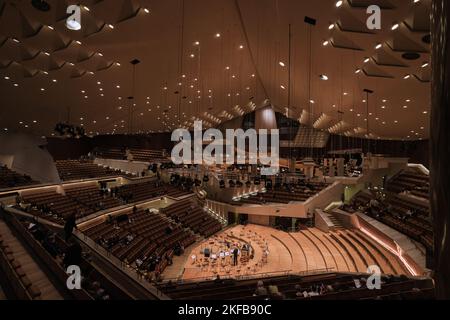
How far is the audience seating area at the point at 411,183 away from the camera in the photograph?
16.3m

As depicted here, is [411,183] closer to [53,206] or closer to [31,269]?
[53,206]

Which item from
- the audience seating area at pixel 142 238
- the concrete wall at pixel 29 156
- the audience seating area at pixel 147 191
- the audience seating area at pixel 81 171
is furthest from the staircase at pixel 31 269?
the concrete wall at pixel 29 156

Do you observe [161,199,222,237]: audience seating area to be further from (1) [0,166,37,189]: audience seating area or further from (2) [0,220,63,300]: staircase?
(2) [0,220,63,300]: staircase

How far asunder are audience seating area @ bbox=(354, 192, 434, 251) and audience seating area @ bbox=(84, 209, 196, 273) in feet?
30.1

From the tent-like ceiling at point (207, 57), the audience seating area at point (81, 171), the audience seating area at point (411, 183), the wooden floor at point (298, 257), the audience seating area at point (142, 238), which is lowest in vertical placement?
the wooden floor at point (298, 257)

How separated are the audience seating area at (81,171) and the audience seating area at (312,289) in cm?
1544

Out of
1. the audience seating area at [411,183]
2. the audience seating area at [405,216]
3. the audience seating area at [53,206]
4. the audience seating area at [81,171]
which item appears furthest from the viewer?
the audience seating area at [81,171]

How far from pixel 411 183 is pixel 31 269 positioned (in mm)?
19747

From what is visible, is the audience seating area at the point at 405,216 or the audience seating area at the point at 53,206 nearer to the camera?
the audience seating area at the point at 405,216

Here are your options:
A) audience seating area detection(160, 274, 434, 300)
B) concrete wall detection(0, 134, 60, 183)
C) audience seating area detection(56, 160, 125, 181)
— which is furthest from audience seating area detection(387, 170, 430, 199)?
concrete wall detection(0, 134, 60, 183)

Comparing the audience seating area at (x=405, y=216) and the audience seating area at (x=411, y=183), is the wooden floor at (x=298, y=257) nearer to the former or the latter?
the audience seating area at (x=405, y=216)

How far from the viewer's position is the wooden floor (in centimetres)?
1134

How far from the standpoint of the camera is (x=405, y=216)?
13.5 meters
